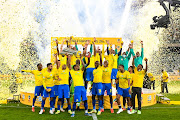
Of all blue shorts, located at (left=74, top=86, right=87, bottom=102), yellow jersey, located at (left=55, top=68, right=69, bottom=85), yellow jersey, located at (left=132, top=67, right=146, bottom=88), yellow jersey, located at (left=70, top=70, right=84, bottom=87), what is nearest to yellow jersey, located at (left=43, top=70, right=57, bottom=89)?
yellow jersey, located at (left=55, top=68, right=69, bottom=85)

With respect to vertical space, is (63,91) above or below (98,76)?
below

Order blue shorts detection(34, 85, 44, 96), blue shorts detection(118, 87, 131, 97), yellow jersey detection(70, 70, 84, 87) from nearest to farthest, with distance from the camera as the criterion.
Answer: yellow jersey detection(70, 70, 84, 87)
blue shorts detection(118, 87, 131, 97)
blue shorts detection(34, 85, 44, 96)

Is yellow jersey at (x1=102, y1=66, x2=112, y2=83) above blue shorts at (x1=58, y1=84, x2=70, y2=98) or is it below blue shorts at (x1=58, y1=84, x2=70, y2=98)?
above

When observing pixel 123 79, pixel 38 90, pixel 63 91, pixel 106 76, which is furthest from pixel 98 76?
pixel 38 90

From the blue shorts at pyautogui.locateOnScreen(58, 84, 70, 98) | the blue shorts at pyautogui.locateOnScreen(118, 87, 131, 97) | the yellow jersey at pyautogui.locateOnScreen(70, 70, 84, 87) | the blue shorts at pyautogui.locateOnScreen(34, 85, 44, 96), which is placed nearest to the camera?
the yellow jersey at pyautogui.locateOnScreen(70, 70, 84, 87)

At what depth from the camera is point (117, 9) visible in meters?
34.2

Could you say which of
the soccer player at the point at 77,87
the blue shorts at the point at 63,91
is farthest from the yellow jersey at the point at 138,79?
the blue shorts at the point at 63,91

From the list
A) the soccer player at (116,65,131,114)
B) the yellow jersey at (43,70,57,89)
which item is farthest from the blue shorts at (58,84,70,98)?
the soccer player at (116,65,131,114)

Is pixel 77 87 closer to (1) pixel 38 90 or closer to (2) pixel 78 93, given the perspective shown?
(2) pixel 78 93

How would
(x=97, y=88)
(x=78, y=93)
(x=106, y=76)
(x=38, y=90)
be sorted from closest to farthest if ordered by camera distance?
(x=78, y=93) < (x=97, y=88) < (x=106, y=76) < (x=38, y=90)

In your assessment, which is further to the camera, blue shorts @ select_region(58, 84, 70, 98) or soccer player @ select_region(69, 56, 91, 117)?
blue shorts @ select_region(58, 84, 70, 98)

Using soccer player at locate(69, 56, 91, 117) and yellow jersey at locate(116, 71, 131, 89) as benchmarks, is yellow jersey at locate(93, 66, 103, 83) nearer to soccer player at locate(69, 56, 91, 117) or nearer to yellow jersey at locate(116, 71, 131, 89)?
yellow jersey at locate(116, 71, 131, 89)

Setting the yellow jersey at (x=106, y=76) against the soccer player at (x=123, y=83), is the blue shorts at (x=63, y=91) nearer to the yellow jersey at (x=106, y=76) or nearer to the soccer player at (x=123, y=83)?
the yellow jersey at (x=106, y=76)

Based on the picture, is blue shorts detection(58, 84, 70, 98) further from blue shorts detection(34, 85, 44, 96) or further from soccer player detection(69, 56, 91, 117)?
blue shorts detection(34, 85, 44, 96)
